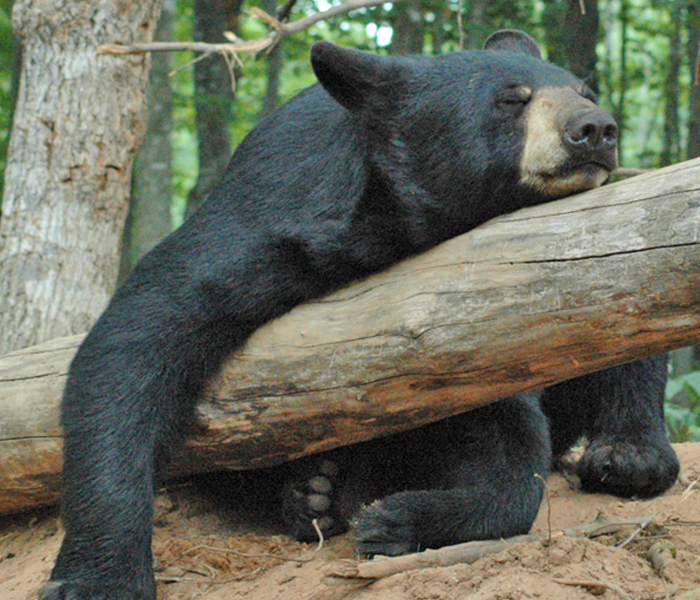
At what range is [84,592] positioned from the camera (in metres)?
2.89

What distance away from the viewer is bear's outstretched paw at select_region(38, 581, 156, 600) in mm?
2889

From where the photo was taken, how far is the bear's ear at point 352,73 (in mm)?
3199

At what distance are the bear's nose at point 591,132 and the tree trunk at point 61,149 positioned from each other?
3.18 m

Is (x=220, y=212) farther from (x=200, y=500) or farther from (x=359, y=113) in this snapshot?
(x=200, y=500)

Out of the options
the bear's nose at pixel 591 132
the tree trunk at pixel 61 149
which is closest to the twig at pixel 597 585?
the bear's nose at pixel 591 132

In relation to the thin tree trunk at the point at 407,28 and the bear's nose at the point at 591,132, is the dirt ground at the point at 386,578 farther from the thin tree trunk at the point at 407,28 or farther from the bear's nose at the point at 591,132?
the thin tree trunk at the point at 407,28

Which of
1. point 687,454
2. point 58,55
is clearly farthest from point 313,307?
point 58,55

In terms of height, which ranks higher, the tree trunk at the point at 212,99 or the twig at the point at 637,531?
the tree trunk at the point at 212,99

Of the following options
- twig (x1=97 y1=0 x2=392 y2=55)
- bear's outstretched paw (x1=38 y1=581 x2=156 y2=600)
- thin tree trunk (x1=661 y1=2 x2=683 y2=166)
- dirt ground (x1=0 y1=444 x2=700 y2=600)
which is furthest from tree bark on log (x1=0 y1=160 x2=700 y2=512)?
thin tree trunk (x1=661 y1=2 x2=683 y2=166)

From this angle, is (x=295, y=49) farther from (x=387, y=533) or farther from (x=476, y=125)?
(x=387, y=533)

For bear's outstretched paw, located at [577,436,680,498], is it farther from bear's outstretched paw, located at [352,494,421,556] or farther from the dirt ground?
bear's outstretched paw, located at [352,494,421,556]

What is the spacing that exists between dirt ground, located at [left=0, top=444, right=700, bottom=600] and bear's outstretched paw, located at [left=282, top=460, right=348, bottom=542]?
7 cm

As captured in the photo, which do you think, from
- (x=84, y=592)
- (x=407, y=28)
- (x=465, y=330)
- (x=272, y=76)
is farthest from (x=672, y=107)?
(x=84, y=592)

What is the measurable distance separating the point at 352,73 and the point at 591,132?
92 cm
